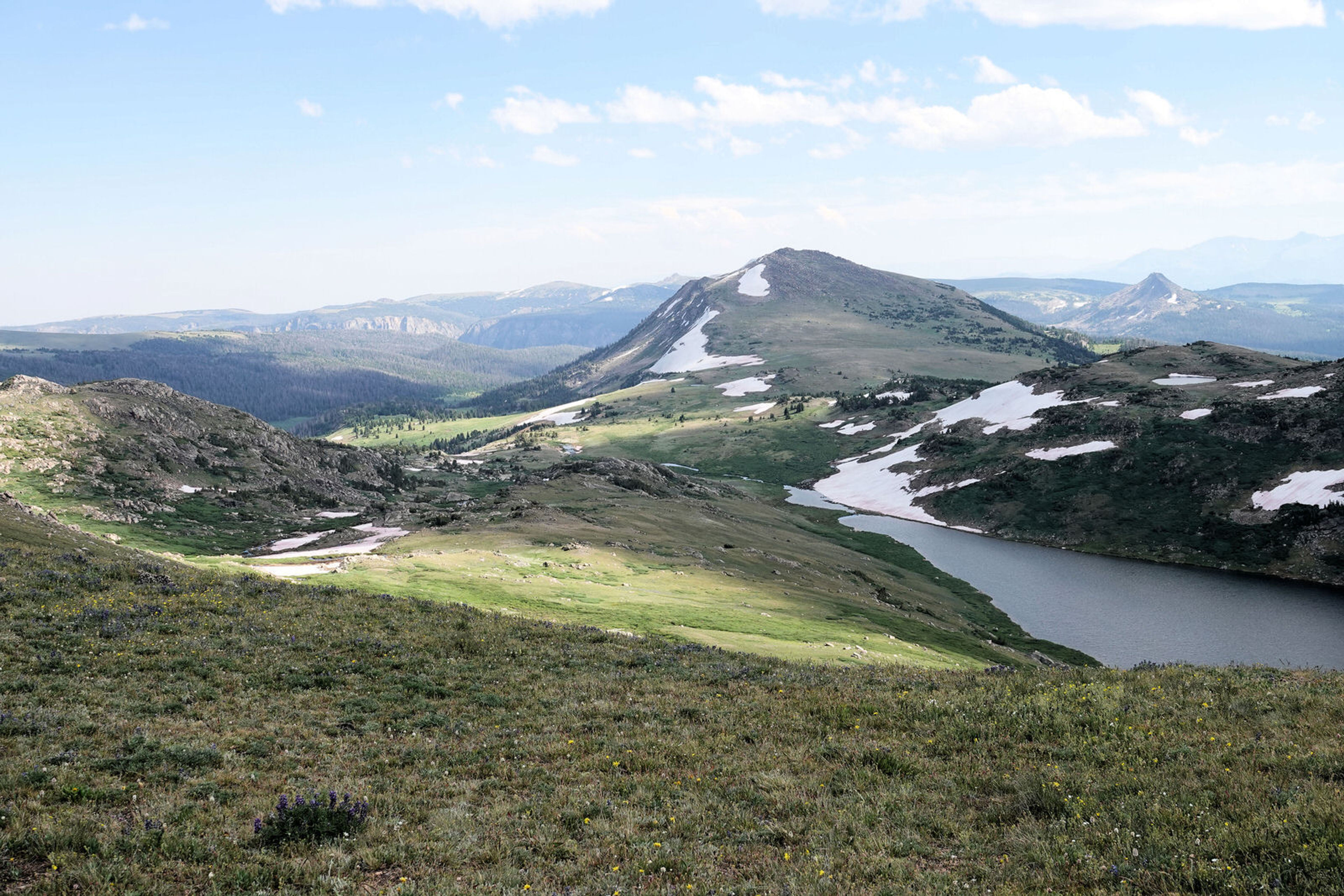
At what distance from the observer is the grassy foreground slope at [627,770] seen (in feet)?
38.6

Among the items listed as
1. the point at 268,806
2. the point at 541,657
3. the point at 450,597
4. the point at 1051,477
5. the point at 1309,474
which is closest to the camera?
the point at 268,806

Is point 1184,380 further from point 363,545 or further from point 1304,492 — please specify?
point 363,545

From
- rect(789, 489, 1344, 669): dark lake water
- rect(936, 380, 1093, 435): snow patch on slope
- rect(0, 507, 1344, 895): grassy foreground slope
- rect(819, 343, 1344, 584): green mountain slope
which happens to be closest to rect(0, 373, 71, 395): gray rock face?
rect(0, 507, 1344, 895): grassy foreground slope

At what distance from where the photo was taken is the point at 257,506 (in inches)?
3255

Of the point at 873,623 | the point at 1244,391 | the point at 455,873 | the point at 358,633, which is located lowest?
the point at 873,623

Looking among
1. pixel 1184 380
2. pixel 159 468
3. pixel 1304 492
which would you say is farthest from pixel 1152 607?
pixel 159 468

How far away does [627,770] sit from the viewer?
17.2 meters

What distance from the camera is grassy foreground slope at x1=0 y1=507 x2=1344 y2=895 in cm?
1177

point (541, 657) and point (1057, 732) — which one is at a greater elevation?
point (1057, 732)

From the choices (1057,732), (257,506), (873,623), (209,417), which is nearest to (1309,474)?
(873,623)

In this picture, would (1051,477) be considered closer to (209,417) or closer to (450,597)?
(450,597)

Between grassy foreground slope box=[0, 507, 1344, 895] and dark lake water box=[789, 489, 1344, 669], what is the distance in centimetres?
4631

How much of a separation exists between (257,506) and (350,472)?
31.4 m

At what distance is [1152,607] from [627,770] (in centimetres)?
8962
